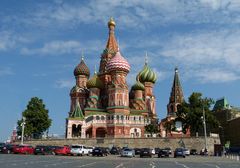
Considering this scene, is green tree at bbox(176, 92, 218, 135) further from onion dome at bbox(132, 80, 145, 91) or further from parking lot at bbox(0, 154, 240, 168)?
parking lot at bbox(0, 154, 240, 168)

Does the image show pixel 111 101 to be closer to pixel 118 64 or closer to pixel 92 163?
pixel 118 64

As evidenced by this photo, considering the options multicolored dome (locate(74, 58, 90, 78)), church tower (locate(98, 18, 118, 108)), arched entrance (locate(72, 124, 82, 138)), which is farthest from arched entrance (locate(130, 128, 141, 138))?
multicolored dome (locate(74, 58, 90, 78))

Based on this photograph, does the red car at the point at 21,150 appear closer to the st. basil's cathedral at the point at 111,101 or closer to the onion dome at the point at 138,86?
the st. basil's cathedral at the point at 111,101

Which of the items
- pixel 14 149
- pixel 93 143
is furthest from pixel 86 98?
pixel 14 149

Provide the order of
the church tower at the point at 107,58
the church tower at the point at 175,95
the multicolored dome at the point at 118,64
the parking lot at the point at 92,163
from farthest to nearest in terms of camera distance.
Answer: the church tower at the point at 175,95, the church tower at the point at 107,58, the multicolored dome at the point at 118,64, the parking lot at the point at 92,163

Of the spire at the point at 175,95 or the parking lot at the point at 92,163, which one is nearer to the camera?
the parking lot at the point at 92,163

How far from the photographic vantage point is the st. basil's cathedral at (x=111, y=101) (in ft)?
278

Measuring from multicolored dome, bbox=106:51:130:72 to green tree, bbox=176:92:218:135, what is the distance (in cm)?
2196

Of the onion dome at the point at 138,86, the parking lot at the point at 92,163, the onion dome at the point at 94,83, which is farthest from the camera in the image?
the onion dome at the point at 138,86

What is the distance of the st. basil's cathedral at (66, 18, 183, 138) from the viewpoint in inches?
3332

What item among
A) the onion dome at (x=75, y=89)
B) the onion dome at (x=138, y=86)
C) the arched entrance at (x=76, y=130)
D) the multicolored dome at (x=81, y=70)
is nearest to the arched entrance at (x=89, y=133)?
the arched entrance at (x=76, y=130)

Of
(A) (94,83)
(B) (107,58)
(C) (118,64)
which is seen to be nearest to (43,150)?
(C) (118,64)

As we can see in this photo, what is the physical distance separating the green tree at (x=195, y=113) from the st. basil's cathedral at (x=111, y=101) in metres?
15.9

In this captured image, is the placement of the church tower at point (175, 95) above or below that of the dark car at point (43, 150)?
above
